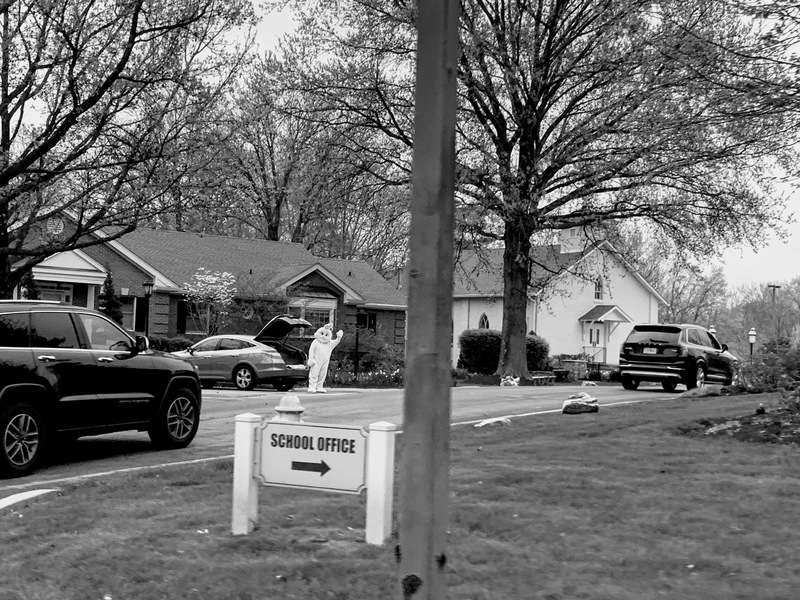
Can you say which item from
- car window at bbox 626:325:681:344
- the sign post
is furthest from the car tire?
the sign post

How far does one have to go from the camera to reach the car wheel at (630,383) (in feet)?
84.2

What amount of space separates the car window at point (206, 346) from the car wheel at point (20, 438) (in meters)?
15.8

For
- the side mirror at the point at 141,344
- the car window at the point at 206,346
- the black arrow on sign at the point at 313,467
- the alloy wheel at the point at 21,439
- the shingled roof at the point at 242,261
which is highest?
the shingled roof at the point at 242,261

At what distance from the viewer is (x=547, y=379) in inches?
1372

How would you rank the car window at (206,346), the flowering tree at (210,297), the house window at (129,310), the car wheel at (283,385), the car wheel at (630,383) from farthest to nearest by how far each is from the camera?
the house window at (129,310) < the flowering tree at (210,297) < the car window at (206,346) < the car wheel at (283,385) < the car wheel at (630,383)

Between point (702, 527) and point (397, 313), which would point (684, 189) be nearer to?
point (397, 313)

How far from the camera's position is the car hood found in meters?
27.3

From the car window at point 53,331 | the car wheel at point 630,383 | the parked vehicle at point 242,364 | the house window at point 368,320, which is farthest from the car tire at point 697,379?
the house window at point 368,320

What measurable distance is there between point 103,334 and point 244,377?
14234 mm

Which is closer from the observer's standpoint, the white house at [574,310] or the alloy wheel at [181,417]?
the alloy wheel at [181,417]

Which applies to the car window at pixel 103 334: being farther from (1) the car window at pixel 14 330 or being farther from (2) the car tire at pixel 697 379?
(2) the car tire at pixel 697 379

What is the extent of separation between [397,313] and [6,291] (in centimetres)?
2408

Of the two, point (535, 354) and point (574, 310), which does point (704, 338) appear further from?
point (574, 310)

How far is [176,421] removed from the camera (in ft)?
40.5
